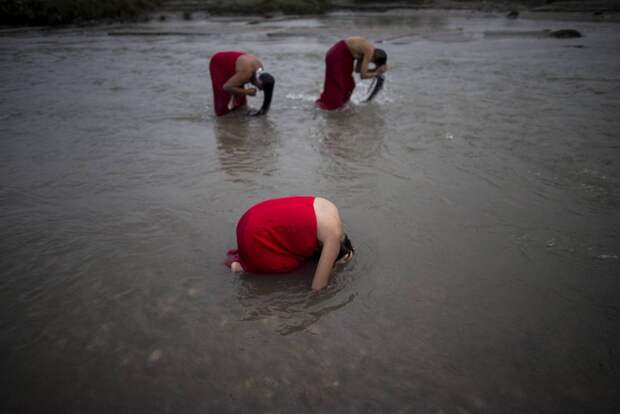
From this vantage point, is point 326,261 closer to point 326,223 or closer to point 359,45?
point 326,223

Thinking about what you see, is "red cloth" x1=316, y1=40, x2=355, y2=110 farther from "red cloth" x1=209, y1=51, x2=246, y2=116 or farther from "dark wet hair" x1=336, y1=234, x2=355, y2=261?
"dark wet hair" x1=336, y1=234, x2=355, y2=261

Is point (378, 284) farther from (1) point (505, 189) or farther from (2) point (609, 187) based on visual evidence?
(2) point (609, 187)

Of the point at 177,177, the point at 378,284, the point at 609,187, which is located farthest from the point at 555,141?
the point at 177,177

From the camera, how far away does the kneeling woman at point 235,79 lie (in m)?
4.94

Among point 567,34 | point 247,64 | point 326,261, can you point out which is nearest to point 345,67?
point 247,64

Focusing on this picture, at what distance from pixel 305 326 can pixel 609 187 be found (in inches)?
110

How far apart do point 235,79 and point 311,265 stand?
3378 mm

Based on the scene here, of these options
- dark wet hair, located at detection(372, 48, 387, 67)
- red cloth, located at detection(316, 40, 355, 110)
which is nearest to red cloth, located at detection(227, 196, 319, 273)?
red cloth, located at detection(316, 40, 355, 110)

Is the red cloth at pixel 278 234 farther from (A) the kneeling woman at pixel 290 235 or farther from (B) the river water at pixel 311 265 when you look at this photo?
(B) the river water at pixel 311 265

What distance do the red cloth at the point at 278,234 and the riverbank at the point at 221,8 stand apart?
1970cm

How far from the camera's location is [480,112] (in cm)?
505

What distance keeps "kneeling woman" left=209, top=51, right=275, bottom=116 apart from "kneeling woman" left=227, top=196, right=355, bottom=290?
10.4 ft

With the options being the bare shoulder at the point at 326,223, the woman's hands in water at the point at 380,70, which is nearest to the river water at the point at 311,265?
the bare shoulder at the point at 326,223

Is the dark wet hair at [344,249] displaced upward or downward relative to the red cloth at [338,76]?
downward
